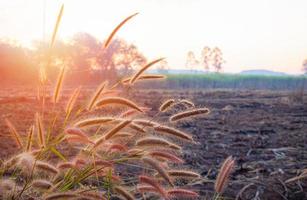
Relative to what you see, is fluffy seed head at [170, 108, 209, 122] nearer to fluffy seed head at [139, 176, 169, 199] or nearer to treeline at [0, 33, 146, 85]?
fluffy seed head at [139, 176, 169, 199]

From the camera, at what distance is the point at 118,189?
1.84 m

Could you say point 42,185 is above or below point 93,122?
below

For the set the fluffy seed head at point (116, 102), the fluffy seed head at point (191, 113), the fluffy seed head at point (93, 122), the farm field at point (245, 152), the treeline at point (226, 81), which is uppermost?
the fluffy seed head at point (116, 102)

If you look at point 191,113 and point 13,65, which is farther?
point 13,65

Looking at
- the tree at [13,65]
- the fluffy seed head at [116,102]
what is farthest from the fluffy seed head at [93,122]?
the tree at [13,65]

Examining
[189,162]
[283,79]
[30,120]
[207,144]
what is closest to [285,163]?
[189,162]

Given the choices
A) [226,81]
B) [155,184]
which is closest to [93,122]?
[155,184]

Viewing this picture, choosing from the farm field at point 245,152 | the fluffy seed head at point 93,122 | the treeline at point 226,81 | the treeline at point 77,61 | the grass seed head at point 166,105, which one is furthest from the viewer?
the treeline at point 226,81

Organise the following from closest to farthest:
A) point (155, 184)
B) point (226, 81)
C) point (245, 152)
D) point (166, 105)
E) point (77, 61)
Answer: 1. point (155, 184)
2. point (166, 105)
3. point (245, 152)
4. point (77, 61)
5. point (226, 81)

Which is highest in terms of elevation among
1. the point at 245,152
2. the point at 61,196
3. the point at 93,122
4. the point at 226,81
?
the point at 93,122

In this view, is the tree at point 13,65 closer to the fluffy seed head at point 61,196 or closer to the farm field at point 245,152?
the farm field at point 245,152

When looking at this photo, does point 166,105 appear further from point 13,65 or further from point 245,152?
point 13,65

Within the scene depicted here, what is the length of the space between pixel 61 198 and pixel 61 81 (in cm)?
59

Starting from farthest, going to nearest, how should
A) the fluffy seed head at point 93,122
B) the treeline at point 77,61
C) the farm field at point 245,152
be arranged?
the treeline at point 77,61
the farm field at point 245,152
the fluffy seed head at point 93,122
